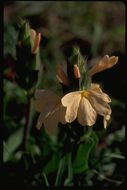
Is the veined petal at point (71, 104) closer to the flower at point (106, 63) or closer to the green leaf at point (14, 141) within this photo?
the flower at point (106, 63)

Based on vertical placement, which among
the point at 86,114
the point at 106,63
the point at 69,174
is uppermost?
the point at 106,63

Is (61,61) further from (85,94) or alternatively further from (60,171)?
(85,94)

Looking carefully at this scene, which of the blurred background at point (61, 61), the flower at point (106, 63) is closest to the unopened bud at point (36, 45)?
the blurred background at point (61, 61)

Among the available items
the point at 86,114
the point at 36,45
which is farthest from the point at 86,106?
the point at 36,45

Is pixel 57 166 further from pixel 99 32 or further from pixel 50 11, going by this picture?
pixel 50 11

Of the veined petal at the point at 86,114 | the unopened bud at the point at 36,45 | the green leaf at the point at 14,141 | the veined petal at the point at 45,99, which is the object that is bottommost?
the green leaf at the point at 14,141

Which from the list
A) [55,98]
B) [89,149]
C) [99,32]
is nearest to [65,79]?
[55,98]
